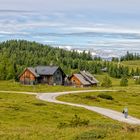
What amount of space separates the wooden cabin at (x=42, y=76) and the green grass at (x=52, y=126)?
60498 mm

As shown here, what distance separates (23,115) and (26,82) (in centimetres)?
10516

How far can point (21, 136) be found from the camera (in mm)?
26422

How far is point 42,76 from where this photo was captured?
16300 cm

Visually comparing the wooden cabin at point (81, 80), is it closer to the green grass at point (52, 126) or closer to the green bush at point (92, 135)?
the green grass at point (52, 126)

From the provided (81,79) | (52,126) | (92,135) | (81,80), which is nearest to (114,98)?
(81,80)

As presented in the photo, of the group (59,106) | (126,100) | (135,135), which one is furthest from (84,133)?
(126,100)

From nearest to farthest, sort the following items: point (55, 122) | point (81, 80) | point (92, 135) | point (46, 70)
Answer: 1. point (92, 135)
2. point (55, 122)
3. point (46, 70)
4. point (81, 80)

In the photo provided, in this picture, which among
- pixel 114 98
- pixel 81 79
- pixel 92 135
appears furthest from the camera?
pixel 81 79

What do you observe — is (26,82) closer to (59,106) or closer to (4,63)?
(4,63)

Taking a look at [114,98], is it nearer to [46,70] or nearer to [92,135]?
[46,70]

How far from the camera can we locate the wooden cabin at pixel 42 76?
16062cm

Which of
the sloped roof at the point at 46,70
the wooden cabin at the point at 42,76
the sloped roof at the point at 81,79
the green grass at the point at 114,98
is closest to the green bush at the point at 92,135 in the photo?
the green grass at the point at 114,98

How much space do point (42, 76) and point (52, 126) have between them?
11940cm

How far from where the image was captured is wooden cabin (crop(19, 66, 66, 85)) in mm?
160625
